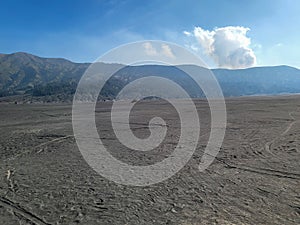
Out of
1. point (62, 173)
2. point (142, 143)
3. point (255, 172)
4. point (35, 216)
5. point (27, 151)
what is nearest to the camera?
point (35, 216)

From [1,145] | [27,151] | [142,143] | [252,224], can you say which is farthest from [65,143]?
[252,224]

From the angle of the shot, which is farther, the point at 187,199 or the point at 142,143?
the point at 142,143

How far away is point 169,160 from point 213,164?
2314mm

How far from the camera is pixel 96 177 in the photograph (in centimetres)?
1043

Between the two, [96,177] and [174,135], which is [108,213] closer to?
[96,177]

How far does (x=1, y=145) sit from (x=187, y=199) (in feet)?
49.9

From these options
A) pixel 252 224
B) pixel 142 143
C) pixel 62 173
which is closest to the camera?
pixel 252 224

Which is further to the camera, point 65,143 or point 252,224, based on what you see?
point 65,143

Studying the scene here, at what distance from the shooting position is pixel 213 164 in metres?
11.6

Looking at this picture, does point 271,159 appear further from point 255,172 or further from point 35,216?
point 35,216

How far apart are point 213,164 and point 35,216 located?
7819mm

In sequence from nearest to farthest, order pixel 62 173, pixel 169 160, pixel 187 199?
1. pixel 187 199
2. pixel 62 173
3. pixel 169 160

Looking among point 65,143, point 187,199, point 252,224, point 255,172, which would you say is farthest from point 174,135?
point 252,224

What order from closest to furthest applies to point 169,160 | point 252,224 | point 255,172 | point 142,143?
1. point 252,224
2. point 255,172
3. point 169,160
4. point 142,143
